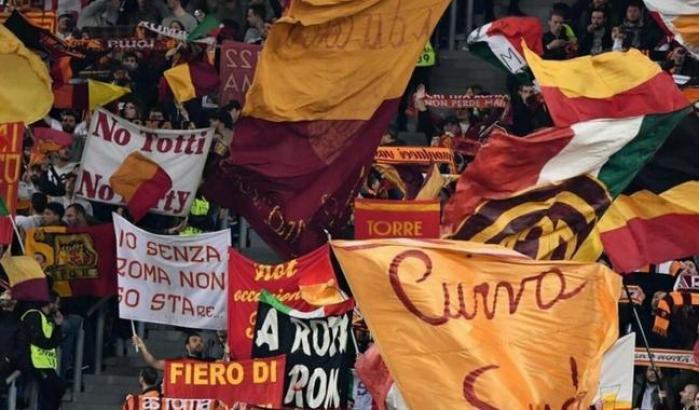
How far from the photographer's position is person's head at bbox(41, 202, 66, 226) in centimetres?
3091

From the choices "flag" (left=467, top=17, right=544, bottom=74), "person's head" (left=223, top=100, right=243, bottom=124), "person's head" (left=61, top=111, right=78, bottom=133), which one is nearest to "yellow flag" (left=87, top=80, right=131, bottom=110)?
"person's head" (left=61, top=111, right=78, bottom=133)

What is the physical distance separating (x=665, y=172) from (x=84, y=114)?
908cm

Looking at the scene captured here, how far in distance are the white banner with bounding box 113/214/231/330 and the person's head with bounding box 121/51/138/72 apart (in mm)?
6169

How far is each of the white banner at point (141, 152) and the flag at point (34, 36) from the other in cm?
196

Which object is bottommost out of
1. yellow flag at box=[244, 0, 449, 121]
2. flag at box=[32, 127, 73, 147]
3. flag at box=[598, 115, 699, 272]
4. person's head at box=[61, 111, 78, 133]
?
person's head at box=[61, 111, 78, 133]

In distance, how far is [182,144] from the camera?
30703 mm

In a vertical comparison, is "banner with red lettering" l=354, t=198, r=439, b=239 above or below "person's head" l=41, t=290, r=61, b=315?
above

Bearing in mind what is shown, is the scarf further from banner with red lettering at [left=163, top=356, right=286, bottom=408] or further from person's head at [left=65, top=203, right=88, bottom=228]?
person's head at [left=65, top=203, right=88, bottom=228]

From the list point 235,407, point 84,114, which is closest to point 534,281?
point 235,407

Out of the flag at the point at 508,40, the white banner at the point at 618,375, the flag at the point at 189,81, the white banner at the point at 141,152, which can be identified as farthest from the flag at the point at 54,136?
the white banner at the point at 618,375

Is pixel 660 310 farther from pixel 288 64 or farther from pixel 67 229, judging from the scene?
pixel 67 229

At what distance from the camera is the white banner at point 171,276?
29391 mm

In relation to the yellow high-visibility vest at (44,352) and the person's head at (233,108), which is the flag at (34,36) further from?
the yellow high-visibility vest at (44,352)

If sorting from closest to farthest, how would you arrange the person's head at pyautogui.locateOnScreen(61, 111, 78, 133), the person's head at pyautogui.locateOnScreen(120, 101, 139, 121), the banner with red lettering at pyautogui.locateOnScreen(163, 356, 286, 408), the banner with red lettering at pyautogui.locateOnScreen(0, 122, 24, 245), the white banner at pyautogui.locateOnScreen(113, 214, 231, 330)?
the banner with red lettering at pyautogui.locateOnScreen(163, 356, 286, 408) < the white banner at pyautogui.locateOnScreen(113, 214, 231, 330) < the banner with red lettering at pyautogui.locateOnScreen(0, 122, 24, 245) < the person's head at pyautogui.locateOnScreen(120, 101, 139, 121) < the person's head at pyautogui.locateOnScreen(61, 111, 78, 133)
